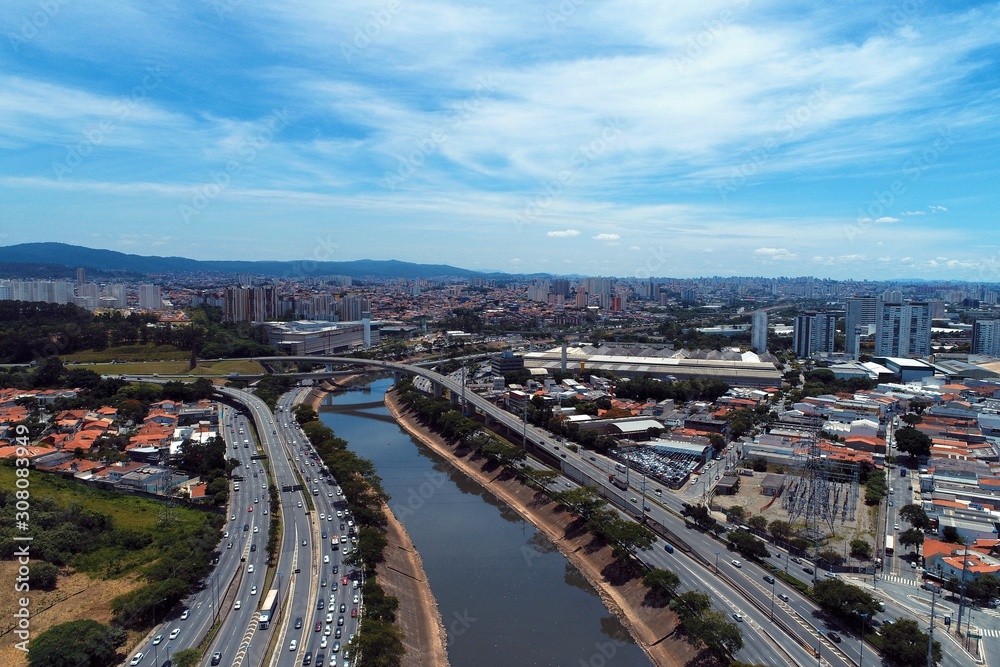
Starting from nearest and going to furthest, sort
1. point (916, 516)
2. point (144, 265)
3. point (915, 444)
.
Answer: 1. point (916, 516)
2. point (915, 444)
3. point (144, 265)

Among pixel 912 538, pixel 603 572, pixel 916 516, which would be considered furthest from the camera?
pixel 916 516

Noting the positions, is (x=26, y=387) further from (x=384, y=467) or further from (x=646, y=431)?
(x=646, y=431)

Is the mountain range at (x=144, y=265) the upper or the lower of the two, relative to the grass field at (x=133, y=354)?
upper

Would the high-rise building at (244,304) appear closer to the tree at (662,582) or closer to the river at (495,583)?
the river at (495,583)

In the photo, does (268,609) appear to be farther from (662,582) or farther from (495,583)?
(662,582)

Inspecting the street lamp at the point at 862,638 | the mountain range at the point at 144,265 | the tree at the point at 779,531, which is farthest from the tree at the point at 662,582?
the mountain range at the point at 144,265

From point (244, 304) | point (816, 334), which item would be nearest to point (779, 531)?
point (816, 334)

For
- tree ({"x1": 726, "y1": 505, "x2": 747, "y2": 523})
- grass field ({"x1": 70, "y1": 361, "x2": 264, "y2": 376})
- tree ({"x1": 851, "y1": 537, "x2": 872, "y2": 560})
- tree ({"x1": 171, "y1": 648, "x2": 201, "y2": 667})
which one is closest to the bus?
tree ({"x1": 171, "y1": 648, "x2": 201, "y2": 667})
